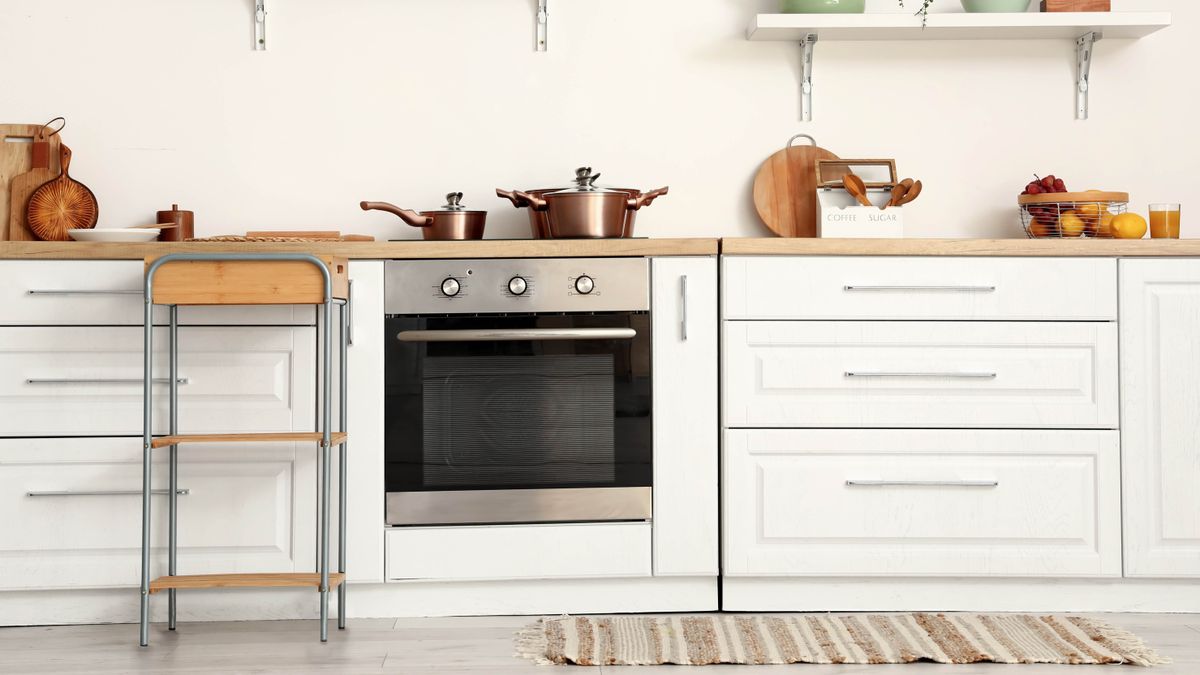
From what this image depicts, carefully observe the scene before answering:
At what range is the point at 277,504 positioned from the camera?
2.50m

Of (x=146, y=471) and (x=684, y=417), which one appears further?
(x=684, y=417)

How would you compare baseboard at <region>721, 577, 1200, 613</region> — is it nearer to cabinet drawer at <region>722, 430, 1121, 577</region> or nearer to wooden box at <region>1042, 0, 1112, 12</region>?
cabinet drawer at <region>722, 430, 1121, 577</region>

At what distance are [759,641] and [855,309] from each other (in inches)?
30.9

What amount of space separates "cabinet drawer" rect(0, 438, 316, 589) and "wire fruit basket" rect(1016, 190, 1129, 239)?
1.95 m

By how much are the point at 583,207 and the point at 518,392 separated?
0.48 metres

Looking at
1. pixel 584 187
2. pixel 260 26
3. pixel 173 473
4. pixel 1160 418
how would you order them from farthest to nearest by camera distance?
1. pixel 260 26
2. pixel 584 187
3. pixel 1160 418
4. pixel 173 473

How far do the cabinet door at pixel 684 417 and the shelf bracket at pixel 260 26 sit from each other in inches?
52.8

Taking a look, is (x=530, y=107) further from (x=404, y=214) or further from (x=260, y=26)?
(x=260, y=26)

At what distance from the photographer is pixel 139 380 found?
248cm

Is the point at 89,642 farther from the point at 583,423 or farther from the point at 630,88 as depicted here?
the point at 630,88

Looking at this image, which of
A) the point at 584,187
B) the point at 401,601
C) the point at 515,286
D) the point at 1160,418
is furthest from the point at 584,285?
the point at 1160,418

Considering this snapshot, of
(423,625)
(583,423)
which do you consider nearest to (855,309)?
(583,423)

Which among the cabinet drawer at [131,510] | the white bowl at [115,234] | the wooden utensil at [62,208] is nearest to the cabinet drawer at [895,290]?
the cabinet drawer at [131,510]

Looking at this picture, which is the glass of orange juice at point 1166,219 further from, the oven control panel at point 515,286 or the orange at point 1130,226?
the oven control panel at point 515,286
